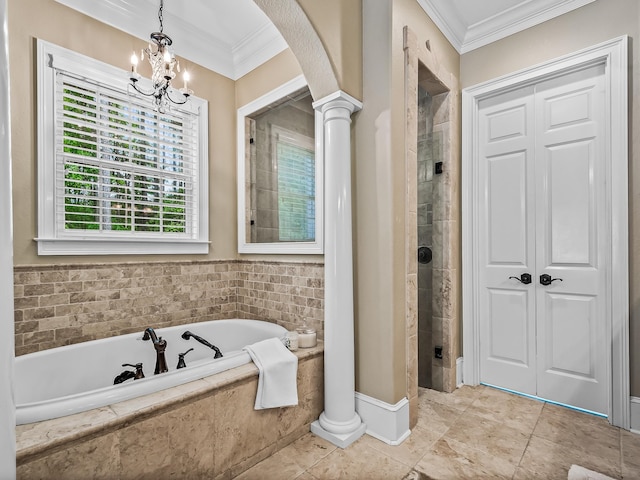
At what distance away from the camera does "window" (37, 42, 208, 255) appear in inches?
85.7

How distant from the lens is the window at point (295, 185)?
2664 mm

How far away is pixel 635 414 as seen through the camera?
2.00 meters

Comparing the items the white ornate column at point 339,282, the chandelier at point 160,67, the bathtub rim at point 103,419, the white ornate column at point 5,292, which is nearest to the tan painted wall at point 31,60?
the chandelier at point 160,67

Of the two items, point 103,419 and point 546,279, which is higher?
point 546,279

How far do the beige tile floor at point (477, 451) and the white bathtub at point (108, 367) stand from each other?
0.63 m

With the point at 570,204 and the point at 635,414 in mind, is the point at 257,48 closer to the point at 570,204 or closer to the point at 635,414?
the point at 570,204

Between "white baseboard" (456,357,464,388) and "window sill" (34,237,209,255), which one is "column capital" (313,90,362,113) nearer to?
"window sill" (34,237,209,255)

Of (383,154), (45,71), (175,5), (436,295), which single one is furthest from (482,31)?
(45,71)

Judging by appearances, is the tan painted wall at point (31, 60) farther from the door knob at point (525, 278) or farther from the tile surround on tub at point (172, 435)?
the door knob at point (525, 278)

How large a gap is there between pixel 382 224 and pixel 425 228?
0.98 metres

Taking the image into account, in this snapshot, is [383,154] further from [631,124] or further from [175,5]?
[175,5]

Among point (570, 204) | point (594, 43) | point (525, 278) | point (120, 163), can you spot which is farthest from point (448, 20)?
point (120, 163)

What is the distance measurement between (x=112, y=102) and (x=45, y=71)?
398mm

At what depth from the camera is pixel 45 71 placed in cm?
215
